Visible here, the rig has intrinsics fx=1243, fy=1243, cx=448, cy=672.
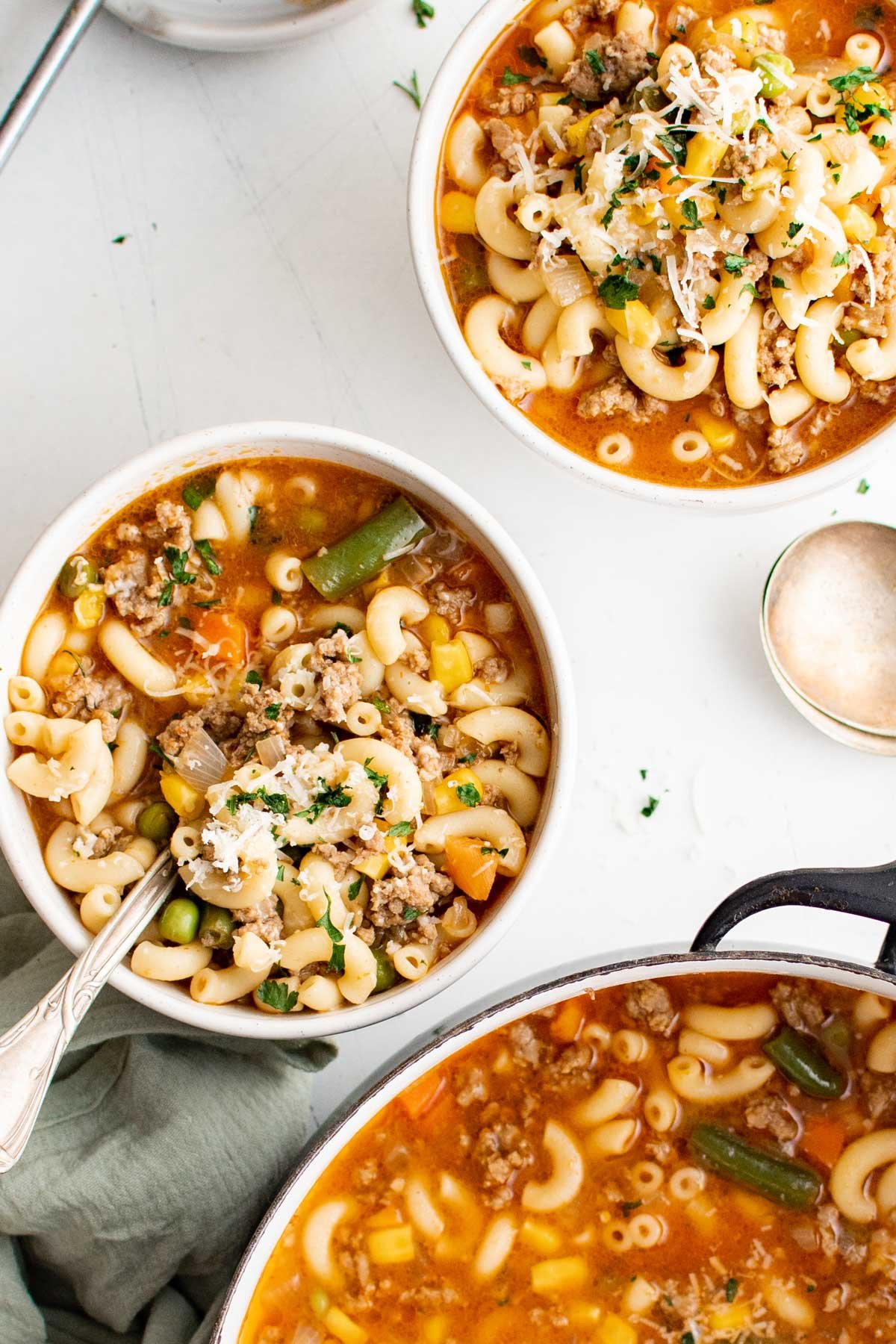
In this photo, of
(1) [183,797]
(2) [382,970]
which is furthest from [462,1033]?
(1) [183,797]

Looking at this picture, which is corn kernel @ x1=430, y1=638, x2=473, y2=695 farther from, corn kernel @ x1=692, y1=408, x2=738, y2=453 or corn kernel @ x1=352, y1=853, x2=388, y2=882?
corn kernel @ x1=692, y1=408, x2=738, y2=453

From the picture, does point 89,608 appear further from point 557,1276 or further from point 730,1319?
point 730,1319

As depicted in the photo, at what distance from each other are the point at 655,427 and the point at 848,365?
38cm

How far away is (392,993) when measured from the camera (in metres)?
2.03

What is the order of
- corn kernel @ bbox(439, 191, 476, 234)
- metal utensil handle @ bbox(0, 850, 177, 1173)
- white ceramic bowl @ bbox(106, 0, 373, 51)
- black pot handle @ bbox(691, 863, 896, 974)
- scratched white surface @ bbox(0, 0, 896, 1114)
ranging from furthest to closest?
1. scratched white surface @ bbox(0, 0, 896, 1114)
2. white ceramic bowl @ bbox(106, 0, 373, 51)
3. corn kernel @ bbox(439, 191, 476, 234)
4. black pot handle @ bbox(691, 863, 896, 974)
5. metal utensil handle @ bbox(0, 850, 177, 1173)

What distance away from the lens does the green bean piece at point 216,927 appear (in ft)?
6.72

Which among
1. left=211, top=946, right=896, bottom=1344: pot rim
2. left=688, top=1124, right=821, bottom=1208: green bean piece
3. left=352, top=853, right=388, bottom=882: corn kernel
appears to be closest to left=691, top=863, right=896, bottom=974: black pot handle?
left=211, top=946, right=896, bottom=1344: pot rim

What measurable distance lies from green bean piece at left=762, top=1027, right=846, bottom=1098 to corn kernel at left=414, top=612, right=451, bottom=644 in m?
0.90

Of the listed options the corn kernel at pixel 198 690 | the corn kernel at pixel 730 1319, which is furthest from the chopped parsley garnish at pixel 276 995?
the corn kernel at pixel 730 1319

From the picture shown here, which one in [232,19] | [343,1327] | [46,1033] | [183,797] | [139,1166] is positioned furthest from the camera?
[232,19]

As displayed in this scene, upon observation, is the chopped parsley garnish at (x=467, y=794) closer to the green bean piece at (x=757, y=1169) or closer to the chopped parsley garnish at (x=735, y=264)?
the green bean piece at (x=757, y=1169)

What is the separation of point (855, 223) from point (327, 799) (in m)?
1.35

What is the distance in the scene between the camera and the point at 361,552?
2.14m

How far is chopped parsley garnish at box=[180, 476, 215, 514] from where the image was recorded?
7.00ft
